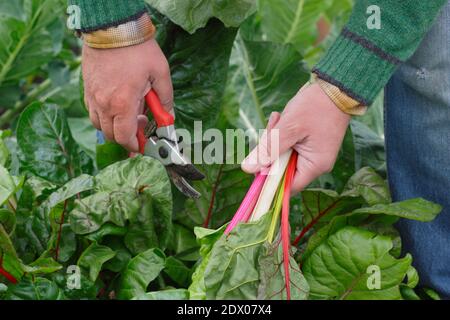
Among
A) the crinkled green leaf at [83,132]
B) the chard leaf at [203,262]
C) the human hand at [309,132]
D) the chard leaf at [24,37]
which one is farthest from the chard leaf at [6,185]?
the chard leaf at [24,37]

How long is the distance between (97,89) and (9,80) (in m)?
1.16

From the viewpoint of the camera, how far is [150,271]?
4.74 feet

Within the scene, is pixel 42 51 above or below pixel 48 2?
below

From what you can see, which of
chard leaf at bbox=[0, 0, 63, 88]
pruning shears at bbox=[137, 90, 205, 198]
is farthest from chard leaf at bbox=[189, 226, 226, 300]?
chard leaf at bbox=[0, 0, 63, 88]

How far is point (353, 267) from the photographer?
4.68 ft

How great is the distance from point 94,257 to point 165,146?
0.26 m

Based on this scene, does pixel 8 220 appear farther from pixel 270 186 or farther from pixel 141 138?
pixel 270 186

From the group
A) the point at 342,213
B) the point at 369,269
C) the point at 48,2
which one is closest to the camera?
the point at 369,269

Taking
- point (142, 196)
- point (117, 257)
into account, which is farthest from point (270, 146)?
point (117, 257)

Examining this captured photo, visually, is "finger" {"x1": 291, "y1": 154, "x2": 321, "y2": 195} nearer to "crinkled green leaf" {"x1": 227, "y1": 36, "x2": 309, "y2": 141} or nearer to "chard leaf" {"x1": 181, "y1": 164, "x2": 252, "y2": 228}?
"chard leaf" {"x1": 181, "y1": 164, "x2": 252, "y2": 228}

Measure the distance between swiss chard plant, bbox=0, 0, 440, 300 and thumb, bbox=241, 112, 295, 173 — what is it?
90 mm

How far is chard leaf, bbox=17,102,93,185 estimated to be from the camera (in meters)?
1.70

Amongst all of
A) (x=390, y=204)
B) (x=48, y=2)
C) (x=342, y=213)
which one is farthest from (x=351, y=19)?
(x=48, y=2)
